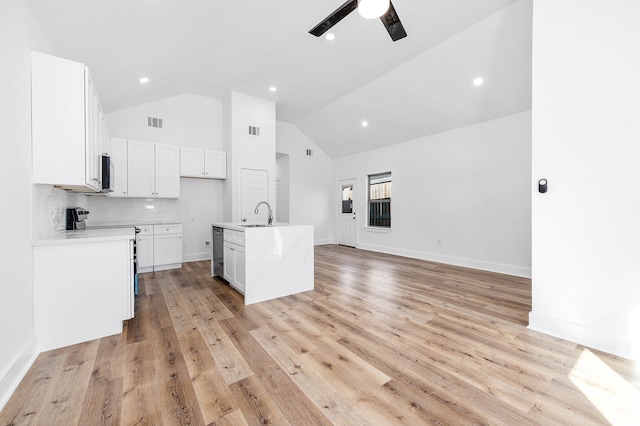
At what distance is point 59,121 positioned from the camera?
2.12 meters

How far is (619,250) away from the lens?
6.73ft

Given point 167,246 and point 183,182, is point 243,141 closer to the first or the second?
point 183,182

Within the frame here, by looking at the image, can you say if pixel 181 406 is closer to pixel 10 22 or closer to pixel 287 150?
pixel 10 22

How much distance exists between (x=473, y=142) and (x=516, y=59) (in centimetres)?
163

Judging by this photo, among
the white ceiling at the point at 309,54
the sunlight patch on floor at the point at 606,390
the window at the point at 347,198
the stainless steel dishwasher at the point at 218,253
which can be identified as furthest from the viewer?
the window at the point at 347,198

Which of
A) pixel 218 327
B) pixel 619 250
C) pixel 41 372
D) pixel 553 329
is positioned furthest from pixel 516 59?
pixel 41 372

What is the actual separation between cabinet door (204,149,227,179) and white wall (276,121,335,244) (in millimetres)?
2151

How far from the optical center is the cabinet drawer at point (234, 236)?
129 inches

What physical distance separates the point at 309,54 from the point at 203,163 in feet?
9.95

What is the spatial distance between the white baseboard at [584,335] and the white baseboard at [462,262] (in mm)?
2308

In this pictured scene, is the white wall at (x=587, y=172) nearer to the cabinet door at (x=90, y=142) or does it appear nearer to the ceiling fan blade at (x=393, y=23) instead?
the ceiling fan blade at (x=393, y=23)

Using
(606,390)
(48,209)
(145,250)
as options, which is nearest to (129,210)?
(145,250)

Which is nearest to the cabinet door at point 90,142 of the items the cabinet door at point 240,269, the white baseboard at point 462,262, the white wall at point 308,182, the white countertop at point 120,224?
the cabinet door at point 240,269

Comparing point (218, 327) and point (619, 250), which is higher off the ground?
point (619, 250)
